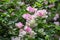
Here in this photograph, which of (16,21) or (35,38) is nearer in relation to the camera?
(35,38)

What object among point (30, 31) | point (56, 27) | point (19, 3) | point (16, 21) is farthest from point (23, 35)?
point (19, 3)

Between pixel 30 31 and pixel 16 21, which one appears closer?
pixel 30 31

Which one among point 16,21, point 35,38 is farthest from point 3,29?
point 35,38

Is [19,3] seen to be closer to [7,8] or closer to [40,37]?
[7,8]

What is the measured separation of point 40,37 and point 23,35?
17cm

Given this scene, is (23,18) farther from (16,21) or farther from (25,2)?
(25,2)

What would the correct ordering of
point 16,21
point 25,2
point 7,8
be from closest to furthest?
point 16,21, point 7,8, point 25,2

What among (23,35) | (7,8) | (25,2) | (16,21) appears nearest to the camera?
(23,35)

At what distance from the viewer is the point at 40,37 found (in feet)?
6.75

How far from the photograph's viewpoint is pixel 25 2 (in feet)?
8.34

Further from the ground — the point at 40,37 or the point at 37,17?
the point at 37,17

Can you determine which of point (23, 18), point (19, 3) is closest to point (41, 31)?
point (23, 18)

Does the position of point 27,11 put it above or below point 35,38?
above

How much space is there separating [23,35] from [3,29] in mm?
220
